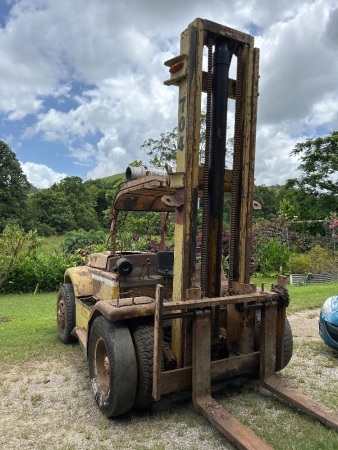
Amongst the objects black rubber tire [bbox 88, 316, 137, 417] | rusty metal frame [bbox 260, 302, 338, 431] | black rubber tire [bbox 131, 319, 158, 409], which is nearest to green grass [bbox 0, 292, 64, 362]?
black rubber tire [bbox 88, 316, 137, 417]

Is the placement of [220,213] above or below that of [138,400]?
above

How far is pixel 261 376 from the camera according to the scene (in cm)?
414

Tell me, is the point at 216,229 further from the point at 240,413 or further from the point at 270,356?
the point at 240,413

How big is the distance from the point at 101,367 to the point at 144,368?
745mm

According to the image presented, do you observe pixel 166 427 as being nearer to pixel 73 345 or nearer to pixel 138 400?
pixel 138 400

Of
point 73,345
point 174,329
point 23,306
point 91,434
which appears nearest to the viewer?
point 91,434

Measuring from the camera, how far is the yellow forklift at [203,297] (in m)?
3.66

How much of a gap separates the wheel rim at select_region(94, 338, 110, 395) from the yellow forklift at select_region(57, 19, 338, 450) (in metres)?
0.01

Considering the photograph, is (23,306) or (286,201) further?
(286,201)

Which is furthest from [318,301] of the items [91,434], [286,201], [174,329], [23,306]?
[286,201]

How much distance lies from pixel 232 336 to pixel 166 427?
1.23 meters

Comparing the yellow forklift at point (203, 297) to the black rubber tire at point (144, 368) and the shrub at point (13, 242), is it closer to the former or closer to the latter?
the black rubber tire at point (144, 368)

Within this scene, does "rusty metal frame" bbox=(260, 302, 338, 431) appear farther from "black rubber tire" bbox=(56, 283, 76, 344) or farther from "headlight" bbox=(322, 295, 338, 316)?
"black rubber tire" bbox=(56, 283, 76, 344)

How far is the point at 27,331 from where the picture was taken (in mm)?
7352
